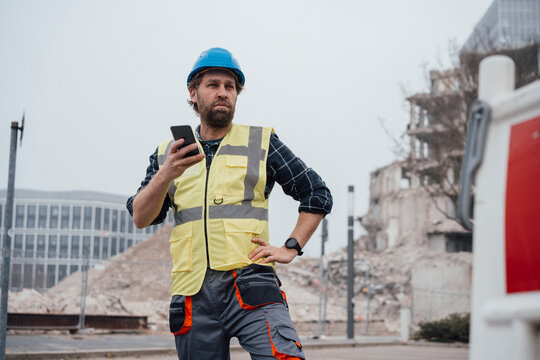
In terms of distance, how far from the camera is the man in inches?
131

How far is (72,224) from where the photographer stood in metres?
94.7

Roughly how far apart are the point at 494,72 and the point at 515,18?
565 ft

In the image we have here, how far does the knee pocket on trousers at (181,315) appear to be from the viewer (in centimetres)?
341

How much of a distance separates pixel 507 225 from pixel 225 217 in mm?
1989

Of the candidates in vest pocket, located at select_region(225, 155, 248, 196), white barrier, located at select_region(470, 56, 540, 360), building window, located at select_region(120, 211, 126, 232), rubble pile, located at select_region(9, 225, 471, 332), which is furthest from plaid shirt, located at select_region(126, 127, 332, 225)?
building window, located at select_region(120, 211, 126, 232)

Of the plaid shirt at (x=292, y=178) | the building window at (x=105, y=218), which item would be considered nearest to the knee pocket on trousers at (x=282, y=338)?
the plaid shirt at (x=292, y=178)

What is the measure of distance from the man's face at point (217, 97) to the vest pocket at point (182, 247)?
1.86 ft

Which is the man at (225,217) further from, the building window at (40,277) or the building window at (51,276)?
the building window at (51,276)

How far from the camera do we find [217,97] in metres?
3.71

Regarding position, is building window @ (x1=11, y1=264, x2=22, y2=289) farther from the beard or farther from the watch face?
the watch face

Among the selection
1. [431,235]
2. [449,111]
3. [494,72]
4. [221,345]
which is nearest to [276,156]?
[221,345]

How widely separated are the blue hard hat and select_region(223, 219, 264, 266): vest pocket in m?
0.80

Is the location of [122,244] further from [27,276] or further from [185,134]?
[185,134]

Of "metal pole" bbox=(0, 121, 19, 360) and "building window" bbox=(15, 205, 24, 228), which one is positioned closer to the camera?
"metal pole" bbox=(0, 121, 19, 360)
